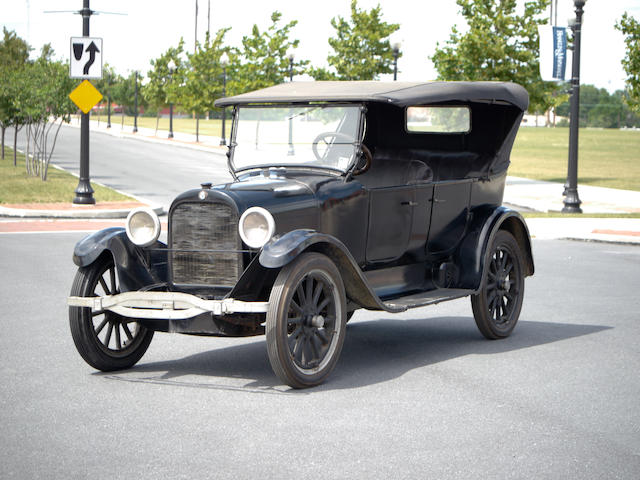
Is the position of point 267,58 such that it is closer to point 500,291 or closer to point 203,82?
point 203,82

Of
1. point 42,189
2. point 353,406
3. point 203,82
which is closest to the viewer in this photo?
point 353,406

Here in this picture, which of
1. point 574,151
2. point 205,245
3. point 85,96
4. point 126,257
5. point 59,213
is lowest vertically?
point 59,213

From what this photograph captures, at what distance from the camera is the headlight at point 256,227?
21.5 ft

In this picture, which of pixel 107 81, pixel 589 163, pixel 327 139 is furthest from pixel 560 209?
pixel 107 81

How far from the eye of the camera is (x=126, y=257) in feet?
23.1

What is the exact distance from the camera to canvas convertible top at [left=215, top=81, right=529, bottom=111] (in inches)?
295

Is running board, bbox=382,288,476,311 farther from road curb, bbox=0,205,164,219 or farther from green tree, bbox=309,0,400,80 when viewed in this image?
green tree, bbox=309,0,400,80

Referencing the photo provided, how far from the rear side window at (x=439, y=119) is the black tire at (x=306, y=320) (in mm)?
2559

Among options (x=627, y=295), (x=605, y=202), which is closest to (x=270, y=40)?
(x=605, y=202)

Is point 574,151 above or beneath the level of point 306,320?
above

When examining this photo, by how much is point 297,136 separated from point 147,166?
27657 mm

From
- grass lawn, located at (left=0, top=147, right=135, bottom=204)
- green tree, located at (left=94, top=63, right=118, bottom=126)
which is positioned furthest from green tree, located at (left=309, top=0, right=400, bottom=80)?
green tree, located at (left=94, top=63, right=118, bottom=126)

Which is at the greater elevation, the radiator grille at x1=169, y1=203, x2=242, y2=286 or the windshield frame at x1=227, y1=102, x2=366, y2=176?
the windshield frame at x1=227, y1=102, x2=366, y2=176

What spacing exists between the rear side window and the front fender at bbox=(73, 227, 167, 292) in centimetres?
280
